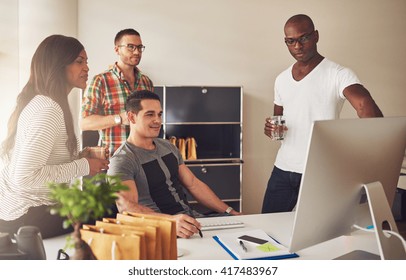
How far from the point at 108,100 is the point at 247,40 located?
968mm

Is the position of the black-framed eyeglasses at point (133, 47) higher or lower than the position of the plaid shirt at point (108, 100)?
higher

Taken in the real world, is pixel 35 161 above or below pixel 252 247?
above

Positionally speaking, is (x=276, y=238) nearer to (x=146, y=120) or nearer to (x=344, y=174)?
(x=344, y=174)

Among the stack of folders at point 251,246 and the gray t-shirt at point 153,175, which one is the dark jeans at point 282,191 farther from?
the stack of folders at point 251,246

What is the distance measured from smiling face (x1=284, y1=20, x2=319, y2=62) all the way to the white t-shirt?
0.43 feet

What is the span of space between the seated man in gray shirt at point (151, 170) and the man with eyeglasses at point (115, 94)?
16 cm

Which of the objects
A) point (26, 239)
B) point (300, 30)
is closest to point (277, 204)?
point (300, 30)

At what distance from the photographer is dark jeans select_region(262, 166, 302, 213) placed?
1914mm

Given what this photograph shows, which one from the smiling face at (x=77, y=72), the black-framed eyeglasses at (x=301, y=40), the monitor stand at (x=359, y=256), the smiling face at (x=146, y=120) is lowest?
the monitor stand at (x=359, y=256)

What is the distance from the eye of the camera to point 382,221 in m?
1.08

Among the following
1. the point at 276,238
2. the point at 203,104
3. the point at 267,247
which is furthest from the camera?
the point at 203,104

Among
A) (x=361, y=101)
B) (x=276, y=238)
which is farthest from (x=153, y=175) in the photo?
(x=361, y=101)

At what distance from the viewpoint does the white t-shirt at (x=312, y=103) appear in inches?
75.4

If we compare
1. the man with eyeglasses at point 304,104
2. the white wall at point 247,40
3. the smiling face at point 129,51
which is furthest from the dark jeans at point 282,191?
the smiling face at point 129,51
